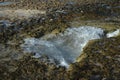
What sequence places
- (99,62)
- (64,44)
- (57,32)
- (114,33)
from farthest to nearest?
(57,32) → (114,33) → (64,44) → (99,62)

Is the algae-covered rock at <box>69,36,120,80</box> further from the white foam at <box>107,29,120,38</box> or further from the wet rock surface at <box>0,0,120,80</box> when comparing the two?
the white foam at <box>107,29,120,38</box>

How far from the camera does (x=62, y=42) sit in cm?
1507

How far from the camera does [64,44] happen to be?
48.5ft

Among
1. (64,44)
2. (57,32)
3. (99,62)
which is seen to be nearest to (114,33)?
(64,44)

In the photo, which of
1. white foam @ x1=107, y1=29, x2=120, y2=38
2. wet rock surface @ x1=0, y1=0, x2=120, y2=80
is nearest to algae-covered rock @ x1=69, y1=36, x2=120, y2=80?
wet rock surface @ x1=0, y1=0, x2=120, y2=80

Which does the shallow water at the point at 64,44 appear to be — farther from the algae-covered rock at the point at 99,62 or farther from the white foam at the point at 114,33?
the algae-covered rock at the point at 99,62

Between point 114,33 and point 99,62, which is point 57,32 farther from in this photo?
point 99,62

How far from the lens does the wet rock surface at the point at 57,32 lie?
432 inches

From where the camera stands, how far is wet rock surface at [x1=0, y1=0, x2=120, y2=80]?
36.0 feet

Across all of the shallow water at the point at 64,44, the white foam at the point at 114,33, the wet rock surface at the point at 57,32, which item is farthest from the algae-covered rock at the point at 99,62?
the white foam at the point at 114,33

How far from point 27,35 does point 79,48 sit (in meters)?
3.34

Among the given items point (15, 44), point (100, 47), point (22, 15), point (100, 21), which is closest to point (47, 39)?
point (15, 44)

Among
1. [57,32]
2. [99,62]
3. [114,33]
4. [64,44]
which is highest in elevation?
[99,62]

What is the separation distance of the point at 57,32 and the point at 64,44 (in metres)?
1.66
